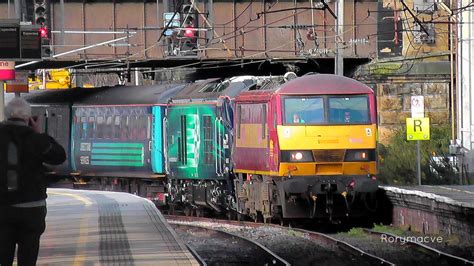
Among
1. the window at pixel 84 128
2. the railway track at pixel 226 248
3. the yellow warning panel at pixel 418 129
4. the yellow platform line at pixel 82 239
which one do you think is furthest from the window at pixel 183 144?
the window at pixel 84 128

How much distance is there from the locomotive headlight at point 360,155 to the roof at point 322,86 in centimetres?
124

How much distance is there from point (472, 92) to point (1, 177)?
94.6 feet

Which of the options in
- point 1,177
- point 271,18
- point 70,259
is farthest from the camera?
point 271,18

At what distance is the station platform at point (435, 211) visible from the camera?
69.5ft

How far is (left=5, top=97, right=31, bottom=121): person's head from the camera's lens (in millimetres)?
10929

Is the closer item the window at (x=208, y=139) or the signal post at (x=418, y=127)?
the window at (x=208, y=139)

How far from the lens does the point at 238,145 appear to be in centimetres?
2723

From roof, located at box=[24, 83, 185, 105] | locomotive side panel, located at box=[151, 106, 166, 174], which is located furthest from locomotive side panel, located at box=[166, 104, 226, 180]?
roof, located at box=[24, 83, 185, 105]

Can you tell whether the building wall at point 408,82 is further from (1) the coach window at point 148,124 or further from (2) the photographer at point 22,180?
(2) the photographer at point 22,180

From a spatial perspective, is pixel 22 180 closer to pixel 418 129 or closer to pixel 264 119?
pixel 264 119

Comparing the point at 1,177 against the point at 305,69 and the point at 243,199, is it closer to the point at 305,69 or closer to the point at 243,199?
the point at 243,199

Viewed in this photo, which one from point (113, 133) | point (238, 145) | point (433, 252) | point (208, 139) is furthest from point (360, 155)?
point (113, 133)

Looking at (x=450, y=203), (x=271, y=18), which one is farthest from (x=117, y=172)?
(x=450, y=203)

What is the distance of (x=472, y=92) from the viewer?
38.1 meters
